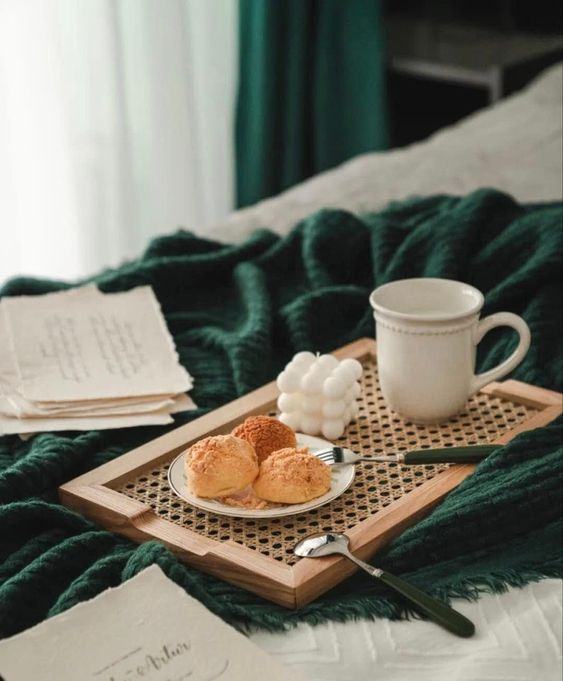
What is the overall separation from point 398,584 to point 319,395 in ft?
0.68

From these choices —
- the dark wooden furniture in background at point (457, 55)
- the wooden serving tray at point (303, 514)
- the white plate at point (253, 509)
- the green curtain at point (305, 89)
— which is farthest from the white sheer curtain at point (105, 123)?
the white plate at point (253, 509)

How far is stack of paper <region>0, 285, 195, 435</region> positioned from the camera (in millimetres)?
898

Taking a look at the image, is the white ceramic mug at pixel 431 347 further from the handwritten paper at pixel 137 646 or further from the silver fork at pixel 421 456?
the handwritten paper at pixel 137 646

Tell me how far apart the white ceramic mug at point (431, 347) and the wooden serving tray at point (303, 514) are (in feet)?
0.08

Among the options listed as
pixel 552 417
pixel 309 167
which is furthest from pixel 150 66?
pixel 552 417

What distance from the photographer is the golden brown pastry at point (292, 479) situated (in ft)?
2.32

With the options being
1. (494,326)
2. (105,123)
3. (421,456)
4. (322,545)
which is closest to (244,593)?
(322,545)

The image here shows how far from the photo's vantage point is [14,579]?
2.22ft

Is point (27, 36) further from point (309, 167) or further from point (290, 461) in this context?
point (290, 461)

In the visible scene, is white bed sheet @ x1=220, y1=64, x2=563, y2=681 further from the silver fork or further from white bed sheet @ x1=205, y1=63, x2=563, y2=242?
the silver fork

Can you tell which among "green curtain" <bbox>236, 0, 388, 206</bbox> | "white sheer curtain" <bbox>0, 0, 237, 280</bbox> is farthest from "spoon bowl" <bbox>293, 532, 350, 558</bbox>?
"green curtain" <bbox>236, 0, 388, 206</bbox>

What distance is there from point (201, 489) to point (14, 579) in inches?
5.3

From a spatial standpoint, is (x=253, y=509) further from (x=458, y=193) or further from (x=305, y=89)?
(x=305, y=89)

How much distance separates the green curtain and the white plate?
6.01 ft
